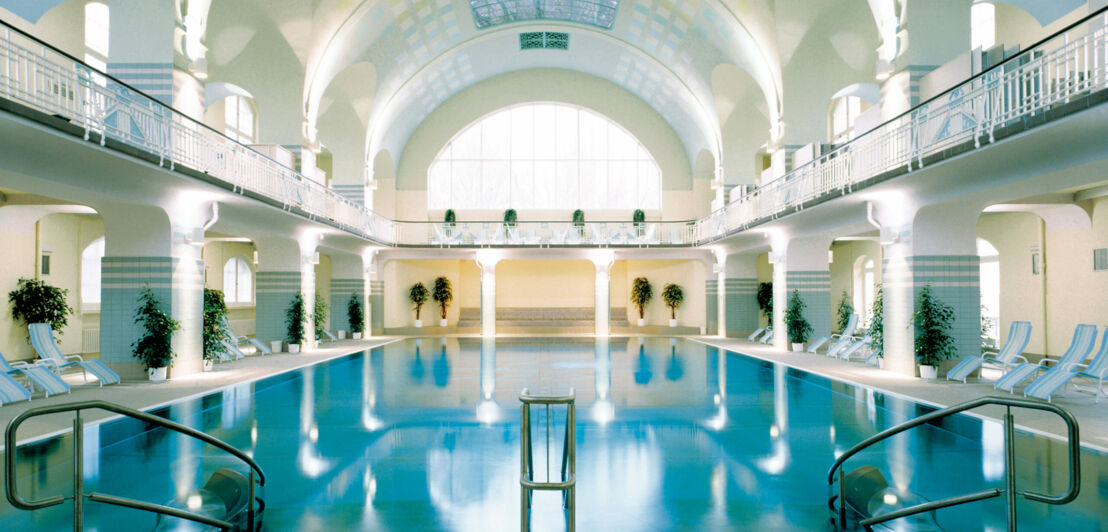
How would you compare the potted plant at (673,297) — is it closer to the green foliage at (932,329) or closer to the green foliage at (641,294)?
the green foliage at (641,294)

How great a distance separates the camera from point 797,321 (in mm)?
17609

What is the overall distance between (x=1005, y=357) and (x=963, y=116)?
4.35 m

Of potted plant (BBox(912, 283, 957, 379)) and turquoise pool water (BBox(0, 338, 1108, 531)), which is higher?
potted plant (BBox(912, 283, 957, 379))

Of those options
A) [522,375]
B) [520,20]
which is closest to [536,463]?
[522,375]

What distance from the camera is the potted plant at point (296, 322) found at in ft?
57.2

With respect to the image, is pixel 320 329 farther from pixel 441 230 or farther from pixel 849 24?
pixel 849 24

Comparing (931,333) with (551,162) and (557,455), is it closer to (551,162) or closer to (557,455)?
(557,455)

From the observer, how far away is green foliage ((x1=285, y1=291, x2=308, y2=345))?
17.4 metres

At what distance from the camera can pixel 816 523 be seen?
437 centimetres

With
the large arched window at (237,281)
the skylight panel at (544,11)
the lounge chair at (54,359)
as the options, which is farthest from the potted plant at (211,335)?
the skylight panel at (544,11)

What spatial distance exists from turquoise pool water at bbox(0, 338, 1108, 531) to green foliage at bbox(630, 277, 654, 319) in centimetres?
1701

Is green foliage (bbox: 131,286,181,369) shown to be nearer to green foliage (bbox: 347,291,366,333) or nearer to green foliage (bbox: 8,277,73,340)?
green foliage (bbox: 8,277,73,340)

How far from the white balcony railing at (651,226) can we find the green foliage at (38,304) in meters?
4.24

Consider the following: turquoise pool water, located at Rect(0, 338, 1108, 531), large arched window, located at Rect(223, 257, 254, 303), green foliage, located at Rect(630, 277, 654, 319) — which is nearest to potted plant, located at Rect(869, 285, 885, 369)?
turquoise pool water, located at Rect(0, 338, 1108, 531)
